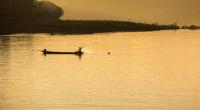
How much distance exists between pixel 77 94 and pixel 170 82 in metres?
10.2

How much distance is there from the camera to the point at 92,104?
39.2 meters

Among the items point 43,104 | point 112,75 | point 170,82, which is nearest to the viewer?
point 43,104

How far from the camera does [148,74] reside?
58000 millimetres

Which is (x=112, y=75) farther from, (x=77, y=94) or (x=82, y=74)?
(x=77, y=94)

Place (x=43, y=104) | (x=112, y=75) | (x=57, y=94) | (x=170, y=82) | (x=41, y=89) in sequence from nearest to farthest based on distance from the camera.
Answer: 1. (x=43, y=104)
2. (x=57, y=94)
3. (x=41, y=89)
4. (x=170, y=82)
5. (x=112, y=75)

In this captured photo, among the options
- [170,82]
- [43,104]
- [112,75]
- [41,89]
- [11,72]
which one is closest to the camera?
[43,104]

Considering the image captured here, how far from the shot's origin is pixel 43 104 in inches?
1540

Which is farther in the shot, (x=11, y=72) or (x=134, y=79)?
(x=11, y=72)

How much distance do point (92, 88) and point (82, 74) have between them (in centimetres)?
1212

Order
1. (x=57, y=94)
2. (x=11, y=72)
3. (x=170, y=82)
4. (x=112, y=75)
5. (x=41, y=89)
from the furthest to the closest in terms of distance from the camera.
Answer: (x=11, y=72) → (x=112, y=75) → (x=170, y=82) → (x=41, y=89) → (x=57, y=94)

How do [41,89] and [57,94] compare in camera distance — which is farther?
[41,89]

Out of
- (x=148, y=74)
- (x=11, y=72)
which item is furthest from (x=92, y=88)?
(x=11, y=72)

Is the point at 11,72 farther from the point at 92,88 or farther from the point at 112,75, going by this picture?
the point at 92,88

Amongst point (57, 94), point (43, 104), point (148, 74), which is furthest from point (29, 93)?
point (148, 74)
